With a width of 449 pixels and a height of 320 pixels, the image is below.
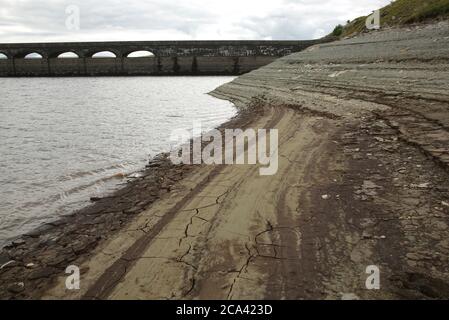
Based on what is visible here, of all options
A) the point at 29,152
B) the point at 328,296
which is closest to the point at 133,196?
the point at 328,296

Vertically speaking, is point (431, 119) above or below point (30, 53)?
below

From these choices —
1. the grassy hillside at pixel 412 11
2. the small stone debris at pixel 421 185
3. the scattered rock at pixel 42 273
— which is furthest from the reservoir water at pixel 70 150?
the grassy hillside at pixel 412 11

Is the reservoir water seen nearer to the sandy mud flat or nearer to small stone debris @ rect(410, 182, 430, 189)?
the sandy mud flat

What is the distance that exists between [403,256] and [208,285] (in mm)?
2031

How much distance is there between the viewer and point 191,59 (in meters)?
66.2

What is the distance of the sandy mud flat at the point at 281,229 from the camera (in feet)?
12.5

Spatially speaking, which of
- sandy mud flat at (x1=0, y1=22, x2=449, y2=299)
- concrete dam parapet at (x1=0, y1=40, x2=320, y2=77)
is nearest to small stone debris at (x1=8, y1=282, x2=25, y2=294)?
sandy mud flat at (x1=0, y1=22, x2=449, y2=299)

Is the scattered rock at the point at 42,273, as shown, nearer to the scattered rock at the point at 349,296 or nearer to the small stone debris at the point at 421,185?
the scattered rock at the point at 349,296

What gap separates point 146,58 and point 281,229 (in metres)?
67.1

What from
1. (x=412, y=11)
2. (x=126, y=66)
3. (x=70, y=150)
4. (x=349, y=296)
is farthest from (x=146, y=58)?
(x=349, y=296)

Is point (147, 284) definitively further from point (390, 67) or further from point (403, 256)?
point (390, 67)

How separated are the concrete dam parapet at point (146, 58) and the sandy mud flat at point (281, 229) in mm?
55238

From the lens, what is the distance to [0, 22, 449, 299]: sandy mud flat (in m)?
3.81

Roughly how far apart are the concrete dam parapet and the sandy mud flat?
5524 cm
